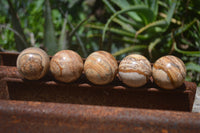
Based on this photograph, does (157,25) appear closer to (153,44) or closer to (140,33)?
(153,44)

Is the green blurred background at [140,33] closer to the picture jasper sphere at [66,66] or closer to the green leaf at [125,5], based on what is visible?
the green leaf at [125,5]

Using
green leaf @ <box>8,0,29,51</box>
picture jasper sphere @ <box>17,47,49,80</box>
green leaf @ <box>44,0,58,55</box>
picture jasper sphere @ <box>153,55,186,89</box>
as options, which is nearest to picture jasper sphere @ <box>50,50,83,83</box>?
picture jasper sphere @ <box>17,47,49,80</box>

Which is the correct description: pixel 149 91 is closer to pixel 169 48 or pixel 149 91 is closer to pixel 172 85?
pixel 172 85

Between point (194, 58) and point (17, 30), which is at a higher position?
point (17, 30)

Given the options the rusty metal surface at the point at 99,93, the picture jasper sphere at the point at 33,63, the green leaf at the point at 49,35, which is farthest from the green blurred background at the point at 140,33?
the picture jasper sphere at the point at 33,63

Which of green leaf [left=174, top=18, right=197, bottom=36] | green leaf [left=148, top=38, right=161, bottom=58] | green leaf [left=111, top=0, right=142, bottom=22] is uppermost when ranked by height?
green leaf [left=111, top=0, right=142, bottom=22]

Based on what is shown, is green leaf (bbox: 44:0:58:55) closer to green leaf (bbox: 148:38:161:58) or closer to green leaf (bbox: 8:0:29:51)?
green leaf (bbox: 8:0:29:51)

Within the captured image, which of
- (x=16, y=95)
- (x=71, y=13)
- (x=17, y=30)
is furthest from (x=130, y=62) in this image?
(x=71, y=13)

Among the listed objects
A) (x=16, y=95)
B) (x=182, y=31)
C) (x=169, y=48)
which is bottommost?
(x=16, y=95)
